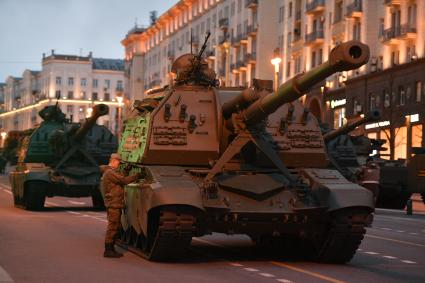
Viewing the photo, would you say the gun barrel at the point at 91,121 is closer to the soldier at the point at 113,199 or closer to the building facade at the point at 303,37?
the soldier at the point at 113,199

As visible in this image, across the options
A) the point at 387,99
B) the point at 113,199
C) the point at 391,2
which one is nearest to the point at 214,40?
the point at 387,99

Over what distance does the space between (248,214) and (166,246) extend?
132cm

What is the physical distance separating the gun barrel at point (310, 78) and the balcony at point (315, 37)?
58.5 meters

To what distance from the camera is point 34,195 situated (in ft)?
Answer: 105

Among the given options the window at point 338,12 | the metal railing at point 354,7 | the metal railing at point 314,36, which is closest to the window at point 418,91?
the metal railing at point 354,7

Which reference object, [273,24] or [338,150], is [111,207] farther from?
[273,24]

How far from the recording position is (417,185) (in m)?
38.3

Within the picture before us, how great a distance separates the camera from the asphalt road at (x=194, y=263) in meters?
15.0

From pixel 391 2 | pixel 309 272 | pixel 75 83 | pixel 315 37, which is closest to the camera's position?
pixel 309 272

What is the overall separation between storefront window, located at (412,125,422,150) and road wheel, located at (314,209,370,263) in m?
43.2

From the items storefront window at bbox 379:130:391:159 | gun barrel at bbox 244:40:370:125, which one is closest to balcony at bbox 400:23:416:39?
storefront window at bbox 379:130:391:159

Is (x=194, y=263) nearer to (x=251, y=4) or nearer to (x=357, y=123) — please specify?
(x=357, y=123)

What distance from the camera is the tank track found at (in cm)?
1620

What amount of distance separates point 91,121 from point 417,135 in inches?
1270
